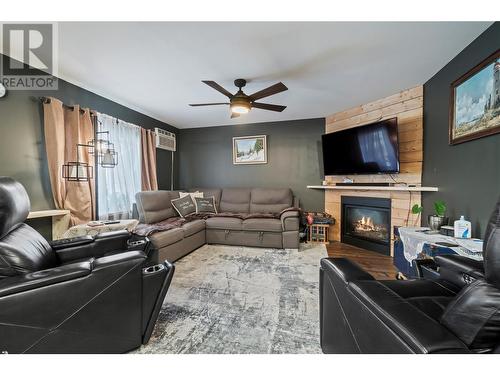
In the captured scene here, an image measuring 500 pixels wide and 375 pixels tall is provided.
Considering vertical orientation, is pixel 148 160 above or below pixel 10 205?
above

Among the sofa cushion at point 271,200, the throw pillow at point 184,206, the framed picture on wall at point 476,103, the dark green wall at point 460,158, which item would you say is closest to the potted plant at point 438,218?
the dark green wall at point 460,158

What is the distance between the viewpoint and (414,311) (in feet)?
2.47

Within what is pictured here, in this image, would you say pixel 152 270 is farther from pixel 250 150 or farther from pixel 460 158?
pixel 250 150

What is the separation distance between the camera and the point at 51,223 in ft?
7.68

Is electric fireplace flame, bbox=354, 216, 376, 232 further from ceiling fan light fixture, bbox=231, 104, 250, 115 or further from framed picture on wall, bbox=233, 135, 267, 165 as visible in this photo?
ceiling fan light fixture, bbox=231, 104, 250, 115

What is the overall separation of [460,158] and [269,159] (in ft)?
9.69

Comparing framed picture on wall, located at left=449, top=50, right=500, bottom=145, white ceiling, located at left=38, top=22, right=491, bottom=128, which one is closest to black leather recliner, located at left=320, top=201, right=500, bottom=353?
framed picture on wall, located at left=449, top=50, right=500, bottom=145

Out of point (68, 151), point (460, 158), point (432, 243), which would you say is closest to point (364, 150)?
point (460, 158)

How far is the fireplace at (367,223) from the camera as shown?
10.3ft

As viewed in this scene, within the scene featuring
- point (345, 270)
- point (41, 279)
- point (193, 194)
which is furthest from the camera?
point (193, 194)

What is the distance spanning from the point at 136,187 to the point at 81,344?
110 inches

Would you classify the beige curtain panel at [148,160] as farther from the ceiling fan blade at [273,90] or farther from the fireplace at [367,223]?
the fireplace at [367,223]

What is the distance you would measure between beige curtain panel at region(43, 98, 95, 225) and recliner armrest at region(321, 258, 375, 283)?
2906mm
